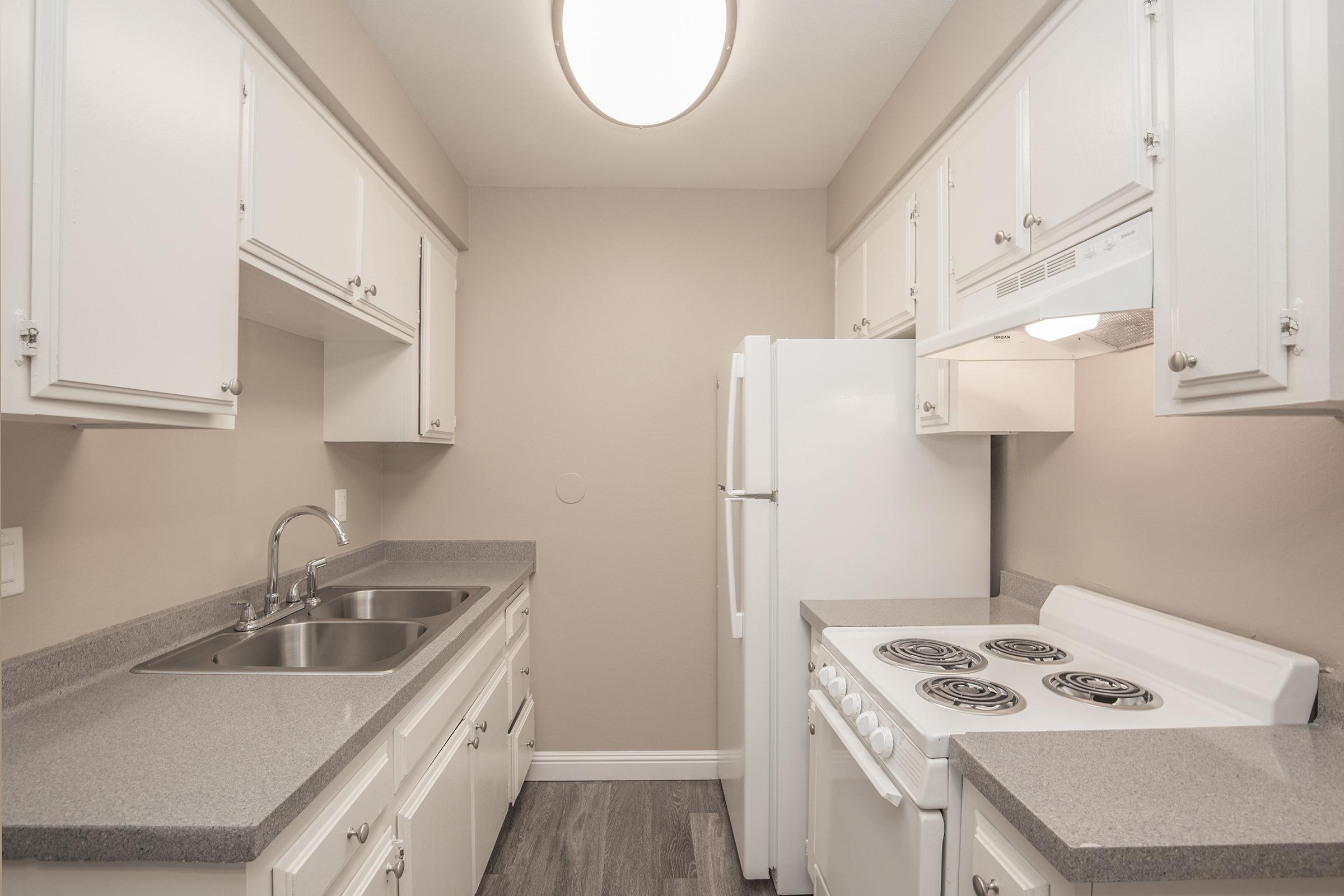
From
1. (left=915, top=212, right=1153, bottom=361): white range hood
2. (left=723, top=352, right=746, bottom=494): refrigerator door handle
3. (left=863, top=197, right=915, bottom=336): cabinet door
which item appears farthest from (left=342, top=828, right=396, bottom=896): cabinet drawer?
(left=863, top=197, right=915, bottom=336): cabinet door

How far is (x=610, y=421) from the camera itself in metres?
2.96

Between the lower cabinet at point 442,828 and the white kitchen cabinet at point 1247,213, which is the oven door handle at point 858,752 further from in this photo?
the lower cabinet at point 442,828

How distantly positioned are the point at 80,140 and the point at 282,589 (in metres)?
1.43

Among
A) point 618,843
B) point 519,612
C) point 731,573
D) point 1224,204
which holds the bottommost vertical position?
point 618,843

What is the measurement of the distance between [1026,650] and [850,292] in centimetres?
161

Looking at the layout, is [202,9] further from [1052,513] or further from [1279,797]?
[1052,513]

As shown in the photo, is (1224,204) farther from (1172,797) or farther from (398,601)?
(398,601)

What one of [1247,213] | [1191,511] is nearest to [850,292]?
[1191,511]

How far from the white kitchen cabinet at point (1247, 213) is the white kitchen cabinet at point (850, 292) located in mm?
1458

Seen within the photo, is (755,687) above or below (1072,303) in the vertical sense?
below

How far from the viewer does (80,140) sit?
968 millimetres

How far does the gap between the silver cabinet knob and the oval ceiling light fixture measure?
1178mm

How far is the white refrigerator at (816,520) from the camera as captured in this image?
2.10 metres

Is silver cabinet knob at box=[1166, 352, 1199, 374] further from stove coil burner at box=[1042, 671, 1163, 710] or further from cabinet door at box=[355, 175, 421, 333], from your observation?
cabinet door at box=[355, 175, 421, 333]
